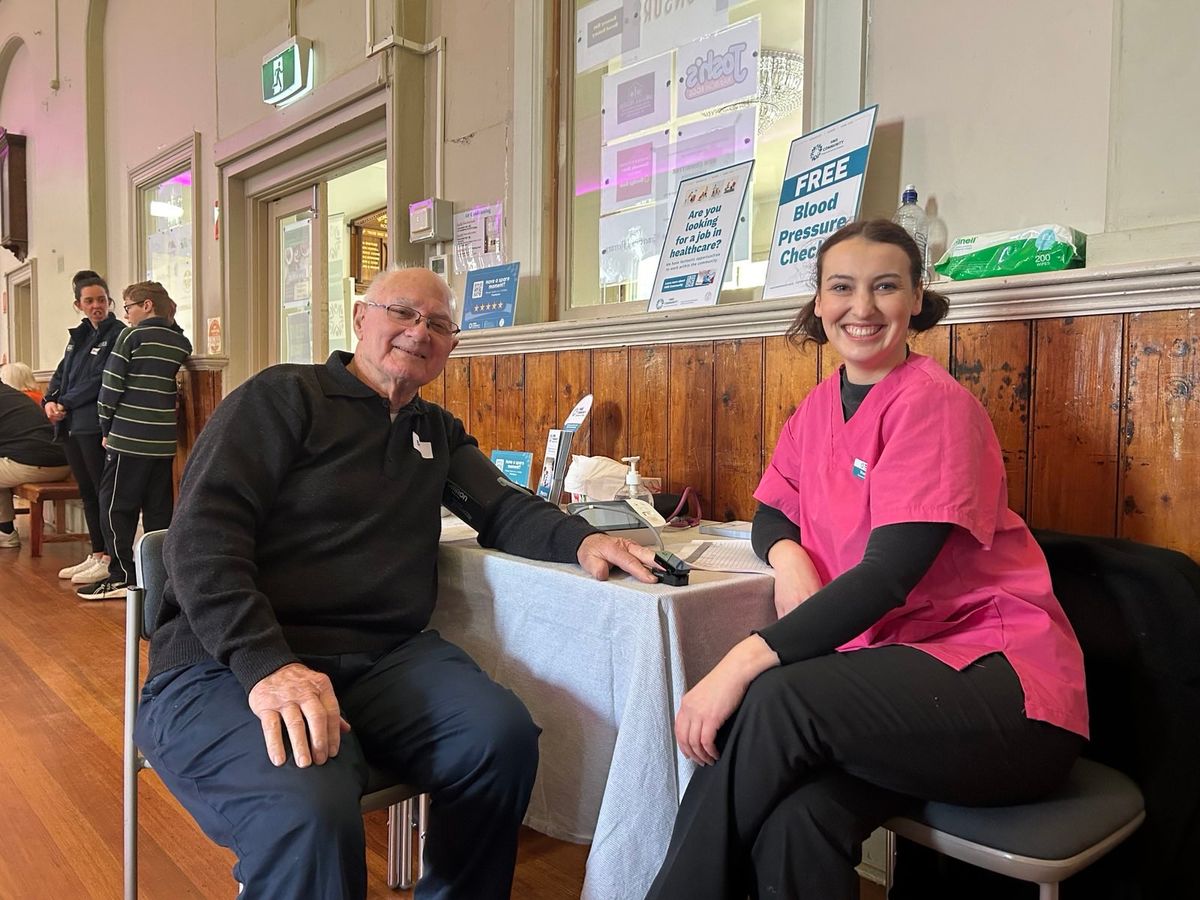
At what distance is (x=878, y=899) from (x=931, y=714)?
2.76 feet

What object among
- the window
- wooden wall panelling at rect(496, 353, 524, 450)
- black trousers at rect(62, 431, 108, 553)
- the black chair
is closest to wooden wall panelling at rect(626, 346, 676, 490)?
wooden wall panelling at rect(496, 353, 524, 450)

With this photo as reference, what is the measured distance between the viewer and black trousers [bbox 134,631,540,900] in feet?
3.31

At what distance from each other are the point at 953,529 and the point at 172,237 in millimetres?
5014

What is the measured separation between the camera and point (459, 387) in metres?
2.79

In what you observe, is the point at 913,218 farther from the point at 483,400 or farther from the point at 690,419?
the point at 483,400

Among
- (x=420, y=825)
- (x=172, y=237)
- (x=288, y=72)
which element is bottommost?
(x=420, y=825)

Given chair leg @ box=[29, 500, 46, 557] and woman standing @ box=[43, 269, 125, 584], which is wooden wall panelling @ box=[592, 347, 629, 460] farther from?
chair leg @ box=[29, 500, 46, 557]

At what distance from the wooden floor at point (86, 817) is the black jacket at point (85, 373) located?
1.41m

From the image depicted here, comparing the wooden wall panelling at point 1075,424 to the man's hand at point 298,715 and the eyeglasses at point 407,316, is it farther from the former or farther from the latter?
the man's hand at point 298,715

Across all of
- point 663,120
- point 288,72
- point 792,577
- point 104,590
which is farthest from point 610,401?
point 104,590

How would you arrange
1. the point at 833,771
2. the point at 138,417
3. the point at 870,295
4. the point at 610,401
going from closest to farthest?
1. the point at 833,771
2. the point at 870,295
3. the point at 610,401
4. the point at 138,417

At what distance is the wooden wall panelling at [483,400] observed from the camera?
2643 mm

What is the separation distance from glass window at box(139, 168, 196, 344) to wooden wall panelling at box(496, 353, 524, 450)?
9.42 ft

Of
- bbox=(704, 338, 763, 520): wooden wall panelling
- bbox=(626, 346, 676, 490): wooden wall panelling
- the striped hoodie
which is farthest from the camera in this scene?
the striped hoodie
